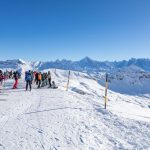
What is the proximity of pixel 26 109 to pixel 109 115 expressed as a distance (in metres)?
5.04

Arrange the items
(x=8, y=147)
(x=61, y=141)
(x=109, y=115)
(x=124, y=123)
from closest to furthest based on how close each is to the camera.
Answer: (x=8, y=147)
(x=61, y=141)
(x=124, y=123)
(x=109, y=115)

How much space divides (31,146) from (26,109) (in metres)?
6.64

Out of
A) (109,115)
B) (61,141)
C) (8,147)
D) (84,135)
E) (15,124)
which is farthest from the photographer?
(109,115)

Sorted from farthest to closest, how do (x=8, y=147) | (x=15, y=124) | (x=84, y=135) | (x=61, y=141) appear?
(x=15, y=124)
(x=84, y=135)
(x=61, y=141)
(x=8, y=147)

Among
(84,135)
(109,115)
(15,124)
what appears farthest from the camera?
(109,115)

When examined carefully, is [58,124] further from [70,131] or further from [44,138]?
[44,138]

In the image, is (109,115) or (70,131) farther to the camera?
(109,115)

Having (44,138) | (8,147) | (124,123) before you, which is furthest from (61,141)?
(124,123)

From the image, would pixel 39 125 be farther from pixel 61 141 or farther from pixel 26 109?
pixel 26 109

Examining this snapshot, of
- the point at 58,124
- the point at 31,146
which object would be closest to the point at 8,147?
the point at 31,146

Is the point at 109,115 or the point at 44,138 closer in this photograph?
the point at 44,138

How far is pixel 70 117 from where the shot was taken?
44.8ft

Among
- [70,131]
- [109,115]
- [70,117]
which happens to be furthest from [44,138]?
[109,115]

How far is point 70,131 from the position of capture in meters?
11.0
